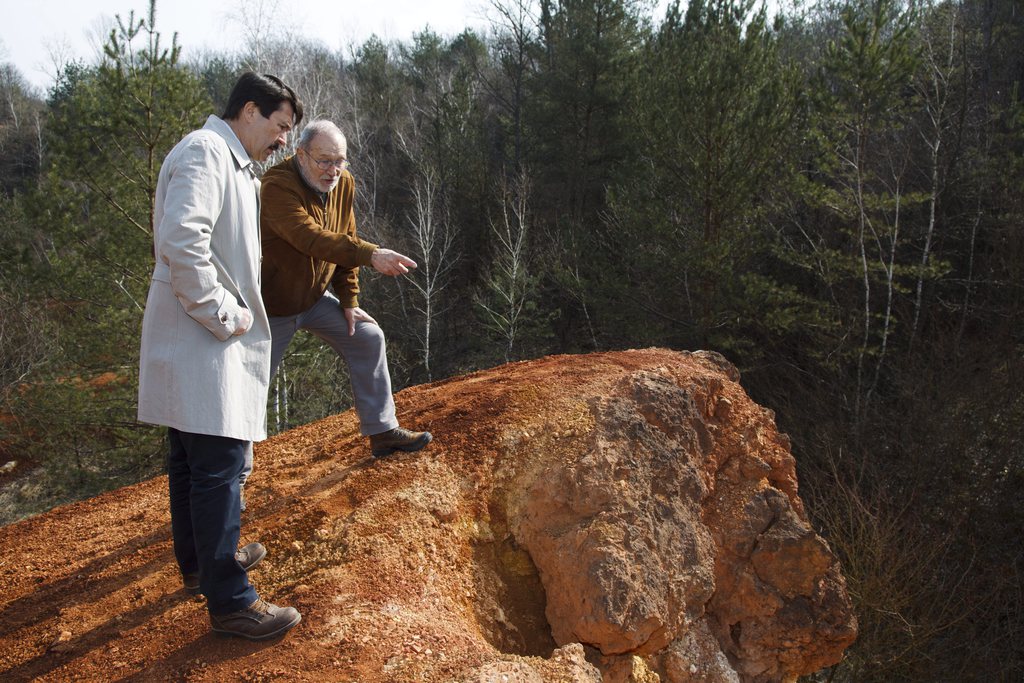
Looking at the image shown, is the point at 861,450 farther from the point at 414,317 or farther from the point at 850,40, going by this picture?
the point at 414,317

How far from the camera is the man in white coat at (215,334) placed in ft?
7.04

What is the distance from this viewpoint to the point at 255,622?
2.28 meters

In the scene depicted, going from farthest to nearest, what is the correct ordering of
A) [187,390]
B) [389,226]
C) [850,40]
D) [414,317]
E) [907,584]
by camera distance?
1. [389,226]
2. [414,317]
3. [850,40]
4. [907,584]
5. [187,390]

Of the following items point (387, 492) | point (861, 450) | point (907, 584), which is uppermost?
point (387, 492)

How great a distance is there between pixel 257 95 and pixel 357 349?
1.27 metres

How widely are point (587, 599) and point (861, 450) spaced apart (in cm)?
1046

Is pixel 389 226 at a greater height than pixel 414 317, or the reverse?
pixel 389 226

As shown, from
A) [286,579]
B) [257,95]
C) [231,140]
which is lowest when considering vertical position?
[286,579]

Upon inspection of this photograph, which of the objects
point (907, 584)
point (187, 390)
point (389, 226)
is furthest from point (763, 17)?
point (389, 226)

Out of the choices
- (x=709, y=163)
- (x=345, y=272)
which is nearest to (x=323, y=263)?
(x=345, y=272)

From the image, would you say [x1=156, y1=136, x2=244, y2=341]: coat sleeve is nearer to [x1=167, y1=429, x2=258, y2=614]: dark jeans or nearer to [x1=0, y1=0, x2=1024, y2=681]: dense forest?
[x1=167, y1=429, x2=258, y2=614]: dark jeans

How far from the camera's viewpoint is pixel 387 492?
3170mm

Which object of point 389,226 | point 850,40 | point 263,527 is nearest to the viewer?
point 263,527

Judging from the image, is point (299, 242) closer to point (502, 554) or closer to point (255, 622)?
point (255, 622)
